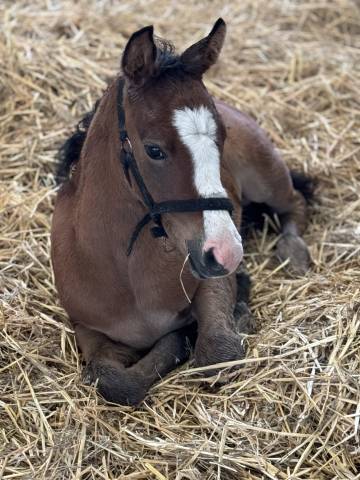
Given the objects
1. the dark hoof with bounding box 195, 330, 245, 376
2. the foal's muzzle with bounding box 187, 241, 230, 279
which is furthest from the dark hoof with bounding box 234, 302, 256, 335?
the foal's muzzle with bounding box 187, 241, 230, 279

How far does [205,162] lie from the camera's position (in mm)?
2977

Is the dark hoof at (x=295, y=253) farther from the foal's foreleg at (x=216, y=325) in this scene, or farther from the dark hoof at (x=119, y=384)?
the dark hoof at (x=119, y=384)

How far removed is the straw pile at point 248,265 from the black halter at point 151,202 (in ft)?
2.37

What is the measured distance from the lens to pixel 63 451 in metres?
3.26

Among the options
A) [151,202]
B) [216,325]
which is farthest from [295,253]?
[151,202]

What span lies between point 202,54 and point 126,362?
4.86 feet

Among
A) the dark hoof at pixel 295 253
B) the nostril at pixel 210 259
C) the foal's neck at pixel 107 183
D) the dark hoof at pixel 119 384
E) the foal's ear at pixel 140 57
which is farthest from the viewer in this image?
the dark hoof at pixel 295 253

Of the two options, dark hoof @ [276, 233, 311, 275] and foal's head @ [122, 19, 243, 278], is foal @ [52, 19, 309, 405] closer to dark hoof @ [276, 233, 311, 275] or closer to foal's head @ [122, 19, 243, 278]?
foal's head @ [122, 19, 243, 278]

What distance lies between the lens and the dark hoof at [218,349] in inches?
143

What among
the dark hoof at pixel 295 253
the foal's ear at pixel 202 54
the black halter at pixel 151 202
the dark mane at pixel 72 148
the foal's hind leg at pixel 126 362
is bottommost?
the dark hoof at pixel 295 253

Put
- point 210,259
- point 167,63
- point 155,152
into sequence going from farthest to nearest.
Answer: point 167,63
point 155,152
point 210,259

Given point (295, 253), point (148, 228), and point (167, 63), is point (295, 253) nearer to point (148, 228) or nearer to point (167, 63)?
point (148, 228)

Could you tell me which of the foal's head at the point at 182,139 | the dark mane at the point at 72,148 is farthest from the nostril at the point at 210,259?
the dark mane at the point at 72,148

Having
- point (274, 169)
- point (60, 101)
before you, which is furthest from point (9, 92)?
point (274, 169)
